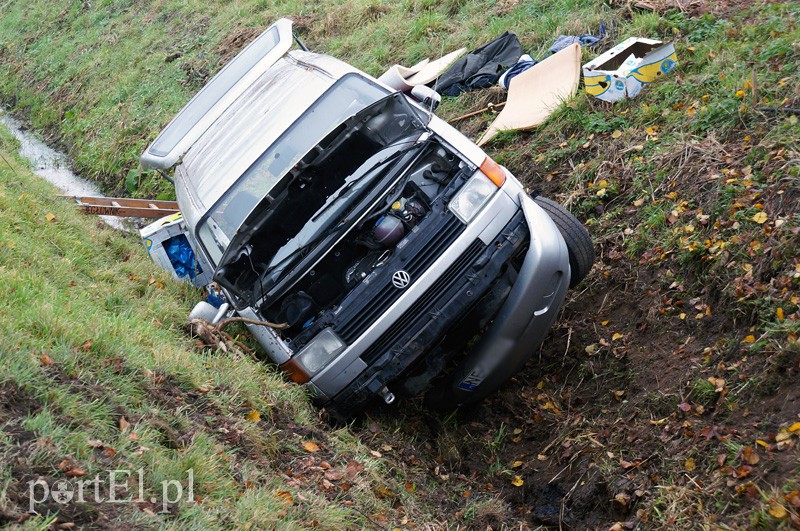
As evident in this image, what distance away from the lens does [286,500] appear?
359 centimetres

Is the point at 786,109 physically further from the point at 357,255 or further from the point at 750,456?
the point at 357,255

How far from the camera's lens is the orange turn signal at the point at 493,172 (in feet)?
15.6

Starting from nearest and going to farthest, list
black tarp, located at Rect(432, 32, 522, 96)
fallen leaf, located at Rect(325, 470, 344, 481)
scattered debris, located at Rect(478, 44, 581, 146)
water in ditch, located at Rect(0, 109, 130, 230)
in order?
fallen leaf, located at Rect(325, 470, 344, 481) → scattered debris, located at Rect(478, 44, 581, 146) → black tarp, located at Rect(432, 32, 522, 96) → water in ditch, located at Rect(0, 109, 130, 230)

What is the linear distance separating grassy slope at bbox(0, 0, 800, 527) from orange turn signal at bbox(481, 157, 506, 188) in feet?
3.90

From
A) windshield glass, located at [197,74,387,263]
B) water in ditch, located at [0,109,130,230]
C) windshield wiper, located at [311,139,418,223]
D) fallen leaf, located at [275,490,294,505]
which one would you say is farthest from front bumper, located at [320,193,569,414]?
water in ditch, located at [0,109,130,230]

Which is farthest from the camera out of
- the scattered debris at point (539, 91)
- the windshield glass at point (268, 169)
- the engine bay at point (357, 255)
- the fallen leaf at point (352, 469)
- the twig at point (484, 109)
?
the twig at point (484, 109)

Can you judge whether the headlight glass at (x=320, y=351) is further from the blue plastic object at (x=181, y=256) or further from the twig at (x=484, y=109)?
the twig at (x=484, y=109)

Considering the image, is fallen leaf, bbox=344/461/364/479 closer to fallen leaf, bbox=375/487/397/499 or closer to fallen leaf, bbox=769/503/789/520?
fallen leaf, bbox=375/487/397/499

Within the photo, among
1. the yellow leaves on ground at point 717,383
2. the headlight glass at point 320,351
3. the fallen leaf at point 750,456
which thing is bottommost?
the yellow leaves on ground at point 717,383

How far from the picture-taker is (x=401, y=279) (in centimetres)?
443

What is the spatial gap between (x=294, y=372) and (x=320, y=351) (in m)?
0.24

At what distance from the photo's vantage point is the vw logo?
4.42 m

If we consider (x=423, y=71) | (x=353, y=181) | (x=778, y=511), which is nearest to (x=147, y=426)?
(x=353, y=181)

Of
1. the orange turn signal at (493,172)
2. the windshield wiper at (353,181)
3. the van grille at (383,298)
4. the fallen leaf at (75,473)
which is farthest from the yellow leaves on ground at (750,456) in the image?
the fallen leaf at (75,473)
